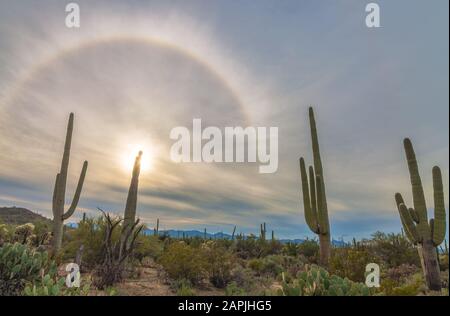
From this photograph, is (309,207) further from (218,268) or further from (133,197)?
(133,197)

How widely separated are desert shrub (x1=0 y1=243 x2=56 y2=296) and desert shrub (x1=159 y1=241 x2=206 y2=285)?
3349 millimetres

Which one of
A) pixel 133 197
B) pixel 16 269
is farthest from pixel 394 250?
pixel 16 269

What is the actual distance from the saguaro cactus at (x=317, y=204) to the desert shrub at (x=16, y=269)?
920cm

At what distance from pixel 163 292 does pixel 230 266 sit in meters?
2.42

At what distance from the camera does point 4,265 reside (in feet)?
22.1

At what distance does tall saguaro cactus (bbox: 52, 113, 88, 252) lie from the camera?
13953 mm

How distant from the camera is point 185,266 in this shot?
9492 millimetres

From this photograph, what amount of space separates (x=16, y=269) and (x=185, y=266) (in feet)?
14.2

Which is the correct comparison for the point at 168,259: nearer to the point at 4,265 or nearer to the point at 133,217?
the point at 133,217

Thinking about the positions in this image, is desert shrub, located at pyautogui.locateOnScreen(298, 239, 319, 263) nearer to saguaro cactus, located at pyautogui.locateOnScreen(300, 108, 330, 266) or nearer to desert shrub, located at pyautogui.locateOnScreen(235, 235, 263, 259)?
desert shrub, located at pyautogui.locateOnScreen(235, 235, 263, 259)

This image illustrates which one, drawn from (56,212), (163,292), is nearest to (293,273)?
(163,292)

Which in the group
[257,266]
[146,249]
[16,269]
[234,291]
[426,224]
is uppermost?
[426,224]

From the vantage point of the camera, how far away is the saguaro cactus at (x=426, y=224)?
9438mm

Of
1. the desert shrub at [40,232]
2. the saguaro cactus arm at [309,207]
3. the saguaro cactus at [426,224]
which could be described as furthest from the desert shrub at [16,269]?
the saguaro cactus at [426,224]
